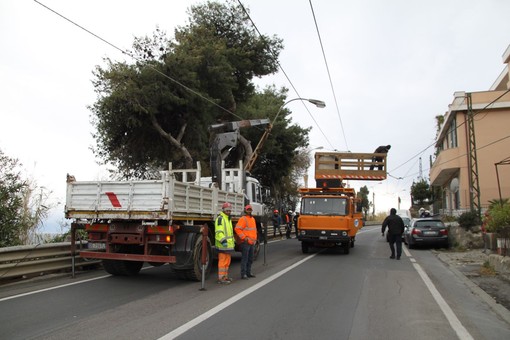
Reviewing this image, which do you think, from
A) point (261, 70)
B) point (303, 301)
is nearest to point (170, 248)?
point (303, 301)

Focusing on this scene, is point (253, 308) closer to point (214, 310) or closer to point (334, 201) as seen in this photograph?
point (214, 310)

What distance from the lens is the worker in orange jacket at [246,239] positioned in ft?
32.8

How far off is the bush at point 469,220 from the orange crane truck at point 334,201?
4.39 m

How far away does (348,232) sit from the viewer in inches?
617

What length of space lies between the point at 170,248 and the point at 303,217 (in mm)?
7735

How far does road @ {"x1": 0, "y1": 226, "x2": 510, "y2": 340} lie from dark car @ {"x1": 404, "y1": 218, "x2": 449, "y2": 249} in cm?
854

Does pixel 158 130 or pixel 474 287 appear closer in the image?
pixel 474 287

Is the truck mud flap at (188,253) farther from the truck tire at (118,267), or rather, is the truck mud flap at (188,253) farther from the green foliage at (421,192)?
the green foliage at (421,192)

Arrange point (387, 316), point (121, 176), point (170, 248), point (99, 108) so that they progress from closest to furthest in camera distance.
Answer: point (387, 316)
point (170, 248)
point (99, 108)
point (121, 176)

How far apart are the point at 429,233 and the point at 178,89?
42.3 ft

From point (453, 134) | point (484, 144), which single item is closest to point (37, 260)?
point (484, 144)

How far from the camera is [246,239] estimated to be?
32.7 ft

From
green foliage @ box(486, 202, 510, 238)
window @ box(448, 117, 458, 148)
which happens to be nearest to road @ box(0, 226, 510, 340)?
green foliage @ box(486, 202, 510, 238)

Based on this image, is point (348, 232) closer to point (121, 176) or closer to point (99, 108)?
point (99, 108)
